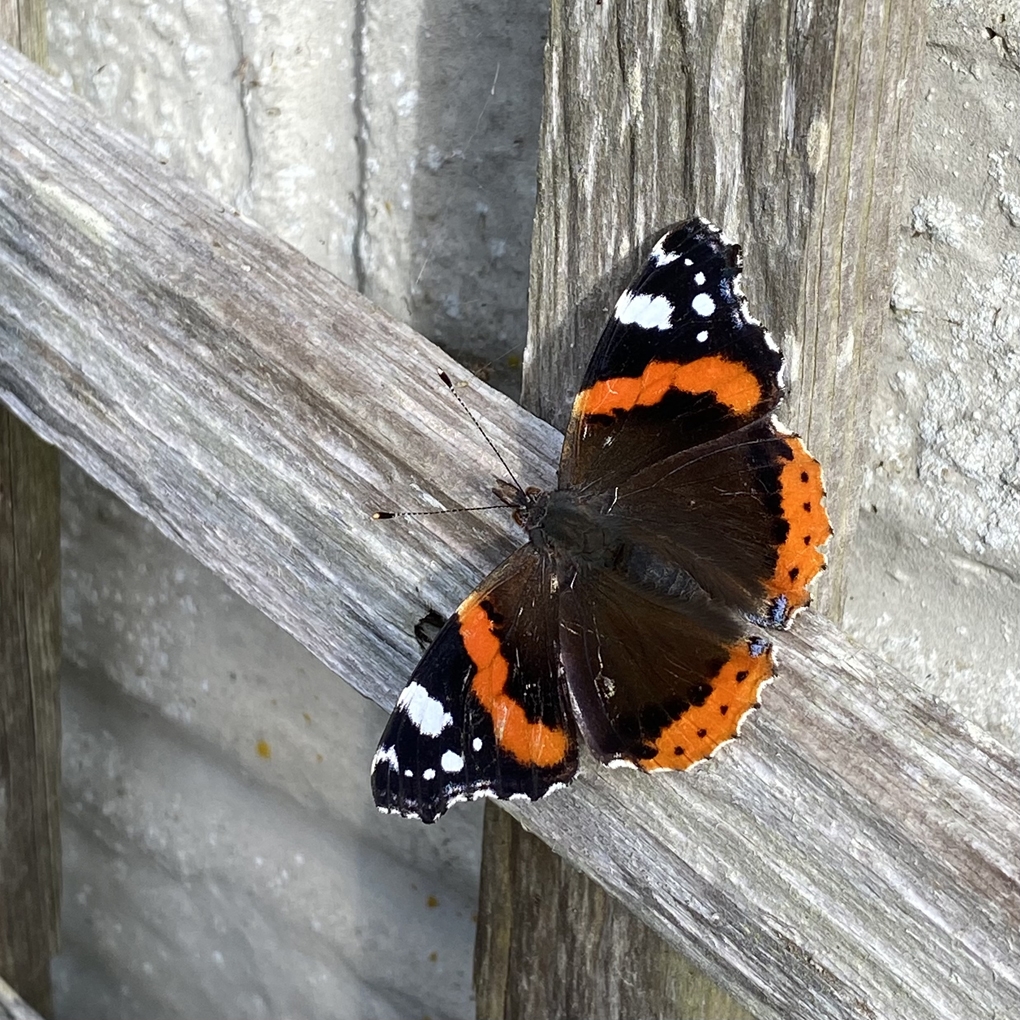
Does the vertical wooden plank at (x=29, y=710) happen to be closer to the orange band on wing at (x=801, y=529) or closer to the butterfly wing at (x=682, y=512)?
the butterfly wing at (x=682, y=512)

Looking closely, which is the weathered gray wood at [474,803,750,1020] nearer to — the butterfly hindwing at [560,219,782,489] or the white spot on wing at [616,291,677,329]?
the butterfly hindwing at [560,219,782,489]

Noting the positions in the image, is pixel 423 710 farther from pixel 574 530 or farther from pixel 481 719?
pixel 574 530

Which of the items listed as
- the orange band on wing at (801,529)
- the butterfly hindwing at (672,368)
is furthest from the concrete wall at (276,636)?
the orange band on wing at (801,529)

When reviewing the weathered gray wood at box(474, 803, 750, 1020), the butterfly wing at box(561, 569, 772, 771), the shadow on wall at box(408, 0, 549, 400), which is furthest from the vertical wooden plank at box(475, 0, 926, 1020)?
the weathered gray wood at box(474, 803, 750, 1020)

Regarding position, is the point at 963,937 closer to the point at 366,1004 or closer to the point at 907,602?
the point at 907,602

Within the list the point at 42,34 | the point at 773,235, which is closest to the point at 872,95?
the point at 773,235
